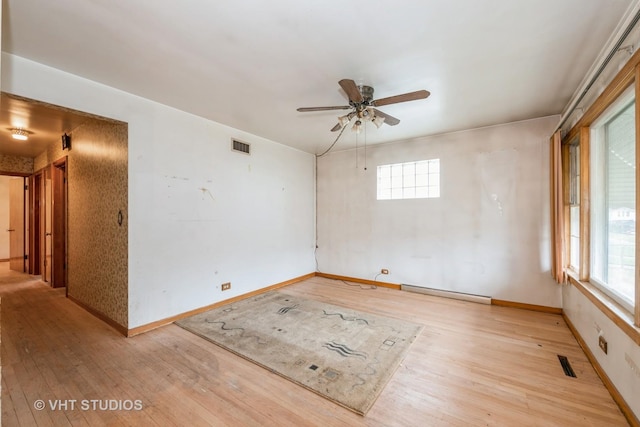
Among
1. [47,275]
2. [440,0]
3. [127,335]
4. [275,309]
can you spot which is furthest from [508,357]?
[47,275]

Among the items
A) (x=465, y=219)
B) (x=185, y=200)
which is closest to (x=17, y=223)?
(x=185, y=200)

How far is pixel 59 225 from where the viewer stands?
14.8 feet

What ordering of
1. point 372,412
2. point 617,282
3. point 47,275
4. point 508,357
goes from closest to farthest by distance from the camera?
point 372,412 → point 617,282 → point 508,357 → point 47,275

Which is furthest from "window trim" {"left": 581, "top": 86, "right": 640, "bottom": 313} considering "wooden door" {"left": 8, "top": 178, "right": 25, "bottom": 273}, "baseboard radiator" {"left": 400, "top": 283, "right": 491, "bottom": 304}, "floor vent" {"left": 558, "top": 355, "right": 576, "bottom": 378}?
"wooden door" {"left": 8, "top": 178, "right": 25, "bottom": 273}

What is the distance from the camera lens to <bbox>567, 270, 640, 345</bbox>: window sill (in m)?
1.66

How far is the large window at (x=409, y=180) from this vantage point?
174 inches

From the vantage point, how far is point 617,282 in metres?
2.15

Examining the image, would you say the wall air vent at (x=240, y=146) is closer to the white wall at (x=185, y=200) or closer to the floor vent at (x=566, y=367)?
the white wall at (x=185, y=200)

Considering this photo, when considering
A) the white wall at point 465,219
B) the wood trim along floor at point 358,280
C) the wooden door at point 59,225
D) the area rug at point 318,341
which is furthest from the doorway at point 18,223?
the white wall at point 465,219

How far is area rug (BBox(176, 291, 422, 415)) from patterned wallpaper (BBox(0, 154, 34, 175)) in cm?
549

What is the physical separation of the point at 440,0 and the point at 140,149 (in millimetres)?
3167

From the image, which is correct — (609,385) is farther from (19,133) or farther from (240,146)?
(19,133)

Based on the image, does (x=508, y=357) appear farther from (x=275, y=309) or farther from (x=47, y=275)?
(x=47, y=275)

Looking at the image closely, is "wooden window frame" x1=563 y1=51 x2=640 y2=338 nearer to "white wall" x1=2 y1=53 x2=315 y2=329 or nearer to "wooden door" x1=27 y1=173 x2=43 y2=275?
"white wall" x1=2 y1=53 x2=315 y2=329
